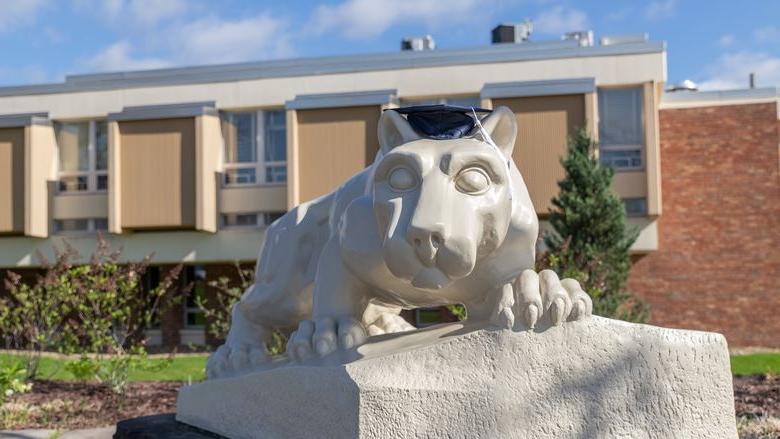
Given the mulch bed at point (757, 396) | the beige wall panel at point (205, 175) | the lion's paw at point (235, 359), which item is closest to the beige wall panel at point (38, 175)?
the beige wall panel at point (205, 175)

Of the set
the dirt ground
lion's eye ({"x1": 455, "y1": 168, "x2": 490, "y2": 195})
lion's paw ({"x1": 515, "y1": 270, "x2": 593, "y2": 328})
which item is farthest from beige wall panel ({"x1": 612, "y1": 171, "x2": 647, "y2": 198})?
lion's eye ({"x1": 455, "y1": 168, "x2": 490, "y2": 195})

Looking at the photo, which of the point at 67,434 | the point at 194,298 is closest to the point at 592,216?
the point at 194,298

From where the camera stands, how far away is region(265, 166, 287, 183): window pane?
60.0 feet

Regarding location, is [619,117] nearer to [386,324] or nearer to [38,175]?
[38,175]

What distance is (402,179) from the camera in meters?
2.75

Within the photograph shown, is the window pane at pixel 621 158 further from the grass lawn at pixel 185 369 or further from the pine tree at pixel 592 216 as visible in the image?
the grass lawn at pixel 185 369

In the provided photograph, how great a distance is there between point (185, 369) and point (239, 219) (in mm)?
6184

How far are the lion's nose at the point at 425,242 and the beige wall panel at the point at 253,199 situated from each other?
15.6m

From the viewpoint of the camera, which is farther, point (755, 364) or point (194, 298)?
point (194, 298)

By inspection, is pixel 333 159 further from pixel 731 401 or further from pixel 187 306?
pixel 731 401

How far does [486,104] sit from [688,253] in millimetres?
5538

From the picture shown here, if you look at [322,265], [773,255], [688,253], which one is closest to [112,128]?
[688,253]

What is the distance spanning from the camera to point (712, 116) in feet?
56.3

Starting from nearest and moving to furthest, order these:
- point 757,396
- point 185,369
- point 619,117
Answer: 1. point 757,396
2. point 185,369
3. point 619,117
